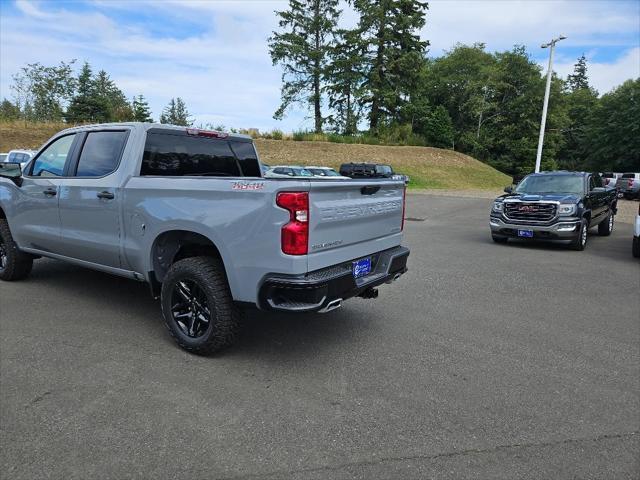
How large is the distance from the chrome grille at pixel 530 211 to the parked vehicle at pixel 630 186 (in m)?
20.8

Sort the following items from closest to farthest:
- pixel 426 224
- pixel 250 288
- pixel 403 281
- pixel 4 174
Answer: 1. pixel 250 288
2. pixel 4 174
3. pixel 403 281
4. pixel 426 224

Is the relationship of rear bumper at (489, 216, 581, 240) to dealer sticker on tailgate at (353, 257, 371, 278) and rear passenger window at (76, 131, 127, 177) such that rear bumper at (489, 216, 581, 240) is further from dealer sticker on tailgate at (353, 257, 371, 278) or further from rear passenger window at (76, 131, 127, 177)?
rear passenger window at (76, 131, 127, 177)

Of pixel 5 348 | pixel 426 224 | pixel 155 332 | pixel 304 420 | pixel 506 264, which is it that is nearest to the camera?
pixel 304 420

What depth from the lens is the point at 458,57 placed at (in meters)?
59.3

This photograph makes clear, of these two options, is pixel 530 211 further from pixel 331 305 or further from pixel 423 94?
pixel 423 94

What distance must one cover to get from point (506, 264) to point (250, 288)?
615cm

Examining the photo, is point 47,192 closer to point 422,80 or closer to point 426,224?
point 426,224

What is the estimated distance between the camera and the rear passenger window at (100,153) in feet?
15.1

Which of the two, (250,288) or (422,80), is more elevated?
(422,80)

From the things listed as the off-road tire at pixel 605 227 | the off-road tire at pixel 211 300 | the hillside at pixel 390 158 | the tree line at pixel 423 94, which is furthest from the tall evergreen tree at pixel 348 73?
the off-road tire at pixel 211 300

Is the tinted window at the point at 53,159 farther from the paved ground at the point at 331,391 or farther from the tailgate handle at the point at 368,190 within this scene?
the tailgate handle at the point at 368,190

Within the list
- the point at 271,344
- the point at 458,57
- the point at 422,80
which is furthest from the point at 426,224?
the point at 458,57

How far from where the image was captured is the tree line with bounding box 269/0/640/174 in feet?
160

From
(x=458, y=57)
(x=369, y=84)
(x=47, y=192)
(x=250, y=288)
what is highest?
(x=458, y=57)
